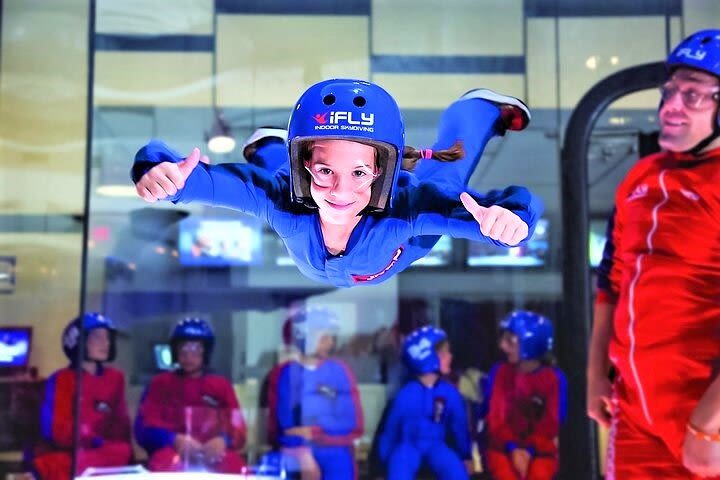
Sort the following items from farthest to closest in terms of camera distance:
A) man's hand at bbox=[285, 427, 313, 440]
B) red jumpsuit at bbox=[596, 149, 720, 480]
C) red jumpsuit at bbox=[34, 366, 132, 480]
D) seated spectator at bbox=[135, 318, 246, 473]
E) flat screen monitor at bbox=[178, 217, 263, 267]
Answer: flat screen monitor at bbox=[178, 217, 263, 267]
man's hand at bbox=[285, 427, 313, 440]
seated spectator at bbox=[135, 318, 246, 473]
red jumpsuit at bbox=[34, 366, 132, 480]
red jumpsuit at bbox=[596, 149, 720, 480]

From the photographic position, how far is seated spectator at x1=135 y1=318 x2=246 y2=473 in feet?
13.0

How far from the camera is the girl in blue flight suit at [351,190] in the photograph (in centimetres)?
127

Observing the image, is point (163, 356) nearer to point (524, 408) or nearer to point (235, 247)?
point (235, 247)

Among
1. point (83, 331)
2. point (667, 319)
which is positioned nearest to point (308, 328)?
point (83, 331)

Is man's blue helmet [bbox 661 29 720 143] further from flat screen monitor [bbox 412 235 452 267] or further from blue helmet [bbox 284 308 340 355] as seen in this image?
blue helmet [bbox 284 308 340 355]

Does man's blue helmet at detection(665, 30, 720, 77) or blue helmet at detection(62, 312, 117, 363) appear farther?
blue helmet at detection(62, 312, 117, 363)

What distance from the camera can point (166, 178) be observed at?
1269 millimetres

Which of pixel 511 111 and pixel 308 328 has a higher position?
pixel 511 111

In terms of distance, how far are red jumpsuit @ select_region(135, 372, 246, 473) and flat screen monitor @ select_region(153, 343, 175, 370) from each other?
0.04m

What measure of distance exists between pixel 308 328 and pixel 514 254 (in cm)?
112

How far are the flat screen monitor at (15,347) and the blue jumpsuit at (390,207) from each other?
2826 millimetres

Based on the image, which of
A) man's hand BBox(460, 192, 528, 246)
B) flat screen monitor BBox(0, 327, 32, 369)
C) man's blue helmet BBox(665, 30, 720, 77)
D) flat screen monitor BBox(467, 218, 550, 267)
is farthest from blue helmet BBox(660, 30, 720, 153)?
flat screen monitor BBox(0, 327, 32, 369)


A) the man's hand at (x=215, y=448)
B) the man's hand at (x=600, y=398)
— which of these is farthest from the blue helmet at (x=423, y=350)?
the man's hand at (x=600, y=398)

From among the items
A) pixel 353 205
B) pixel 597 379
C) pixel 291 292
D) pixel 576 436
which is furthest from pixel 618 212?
pixel 291 292
